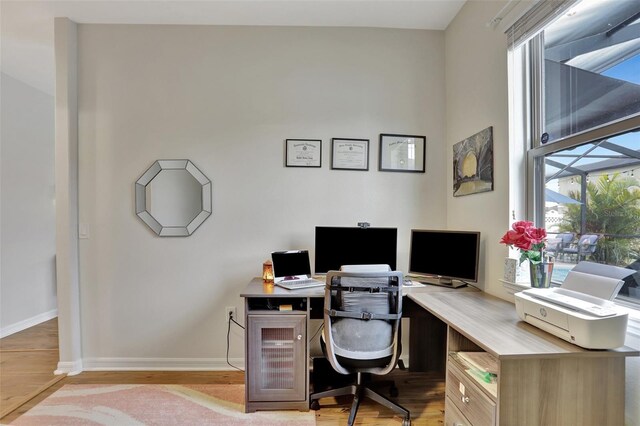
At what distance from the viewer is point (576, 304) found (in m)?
1.10

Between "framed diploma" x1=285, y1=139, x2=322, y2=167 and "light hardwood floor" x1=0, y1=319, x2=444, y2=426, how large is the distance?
1.79 m

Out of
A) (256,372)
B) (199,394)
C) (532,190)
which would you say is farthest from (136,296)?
(532,190)

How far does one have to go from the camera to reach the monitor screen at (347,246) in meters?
2.23

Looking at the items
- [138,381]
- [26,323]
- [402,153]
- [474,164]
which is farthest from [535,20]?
[26,323]

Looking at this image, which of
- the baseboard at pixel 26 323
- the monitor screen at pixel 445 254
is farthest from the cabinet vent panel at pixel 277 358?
the baseboard at pixel 26 323

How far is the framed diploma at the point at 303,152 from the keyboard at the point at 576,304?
1.75 m

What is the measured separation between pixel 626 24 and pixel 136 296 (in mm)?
3438

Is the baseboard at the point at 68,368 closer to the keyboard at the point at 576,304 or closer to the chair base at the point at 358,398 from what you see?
the chair base at the point at 358,398

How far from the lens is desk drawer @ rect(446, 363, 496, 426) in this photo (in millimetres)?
1136

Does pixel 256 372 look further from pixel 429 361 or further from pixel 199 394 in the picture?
pixel 429 361

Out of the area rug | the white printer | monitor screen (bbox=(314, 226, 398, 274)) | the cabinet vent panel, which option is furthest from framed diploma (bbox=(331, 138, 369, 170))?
the area rug

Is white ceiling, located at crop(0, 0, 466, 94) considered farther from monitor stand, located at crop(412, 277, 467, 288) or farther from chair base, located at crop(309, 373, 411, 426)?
chair base, located at crop(309, 373, 411, 426)

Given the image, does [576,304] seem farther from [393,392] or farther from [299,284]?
[299,284]

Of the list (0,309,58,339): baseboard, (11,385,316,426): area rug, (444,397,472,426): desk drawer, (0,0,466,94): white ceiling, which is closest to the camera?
(444,397,472,426): desk drawer
